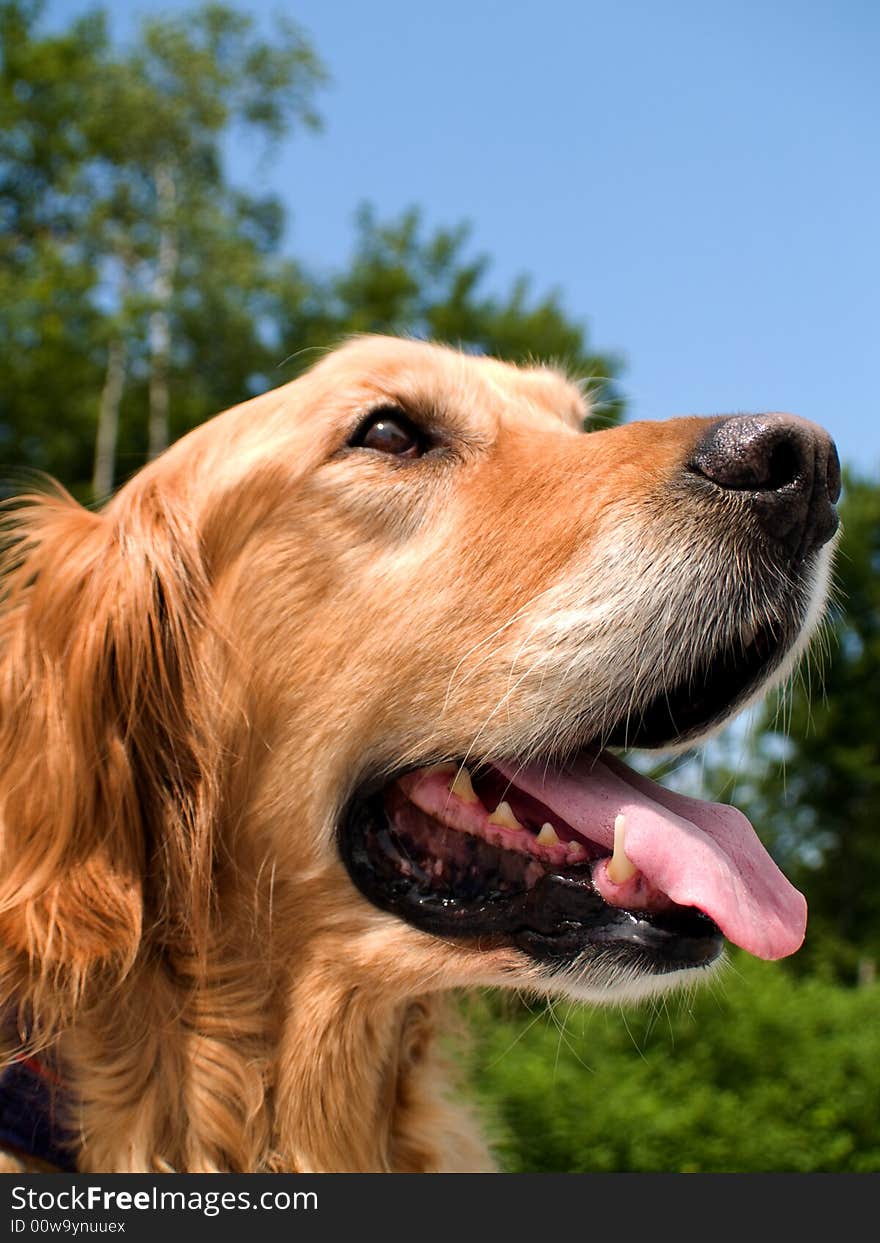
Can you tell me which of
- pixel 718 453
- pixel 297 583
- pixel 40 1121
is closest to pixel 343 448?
pixel 297 583

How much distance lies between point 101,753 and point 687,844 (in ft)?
4.60

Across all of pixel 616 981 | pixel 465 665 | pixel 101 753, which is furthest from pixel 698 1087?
pixel 101 753

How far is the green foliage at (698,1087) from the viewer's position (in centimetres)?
612

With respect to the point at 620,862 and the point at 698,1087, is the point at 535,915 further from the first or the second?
the point at 698,1087

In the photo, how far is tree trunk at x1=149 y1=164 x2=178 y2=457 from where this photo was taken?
26.6m

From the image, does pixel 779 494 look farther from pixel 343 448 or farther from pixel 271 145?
pixel 271 145

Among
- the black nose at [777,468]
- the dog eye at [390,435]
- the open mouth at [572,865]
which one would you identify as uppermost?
the black nose at [777,468]

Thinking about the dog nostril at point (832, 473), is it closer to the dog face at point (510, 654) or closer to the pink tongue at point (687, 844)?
the dog face at point (510, 654)

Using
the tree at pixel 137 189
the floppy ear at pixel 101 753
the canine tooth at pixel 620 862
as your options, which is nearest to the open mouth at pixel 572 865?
the canine tooth at pixel 620 862

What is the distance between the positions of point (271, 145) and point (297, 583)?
3034cm

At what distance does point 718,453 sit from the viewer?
2.53 metres

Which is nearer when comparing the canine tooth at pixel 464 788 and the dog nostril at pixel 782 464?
the dog nostril at pixel 782 464

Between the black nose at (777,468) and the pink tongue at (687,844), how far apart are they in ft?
2.21

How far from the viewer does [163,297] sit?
26000mm
